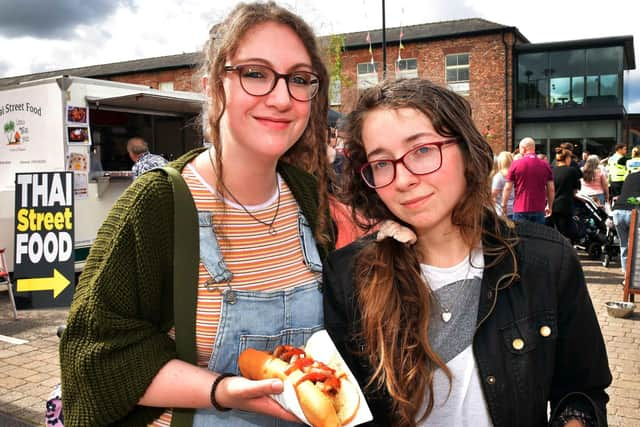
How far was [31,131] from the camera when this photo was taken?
8.38 m

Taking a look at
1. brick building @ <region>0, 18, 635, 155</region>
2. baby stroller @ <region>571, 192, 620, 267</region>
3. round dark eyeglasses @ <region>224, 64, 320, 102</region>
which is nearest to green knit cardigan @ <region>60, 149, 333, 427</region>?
round dark eyeglasses @ <region>224, 64, 320, 102</region>

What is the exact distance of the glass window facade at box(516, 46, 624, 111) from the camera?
26.4 m

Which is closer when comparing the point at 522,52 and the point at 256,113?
the point at 256,113

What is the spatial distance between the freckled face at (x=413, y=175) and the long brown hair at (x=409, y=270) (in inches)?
1.4

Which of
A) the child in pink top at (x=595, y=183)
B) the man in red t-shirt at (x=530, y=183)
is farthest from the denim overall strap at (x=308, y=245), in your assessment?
the child in pink top at (x=595, y=183)

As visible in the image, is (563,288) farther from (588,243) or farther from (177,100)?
(588,243)

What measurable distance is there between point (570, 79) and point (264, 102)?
1157 inches

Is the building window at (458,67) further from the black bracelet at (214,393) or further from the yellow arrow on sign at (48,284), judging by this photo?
the black bracelet at (214,393)

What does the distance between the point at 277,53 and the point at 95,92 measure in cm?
775

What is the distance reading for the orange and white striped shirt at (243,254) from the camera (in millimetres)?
1618

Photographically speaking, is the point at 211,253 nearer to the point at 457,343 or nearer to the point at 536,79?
the point at 457,343

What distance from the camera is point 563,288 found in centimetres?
163

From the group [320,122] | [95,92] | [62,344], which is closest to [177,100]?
[95,92]

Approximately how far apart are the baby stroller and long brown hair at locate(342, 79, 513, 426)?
964 cm
